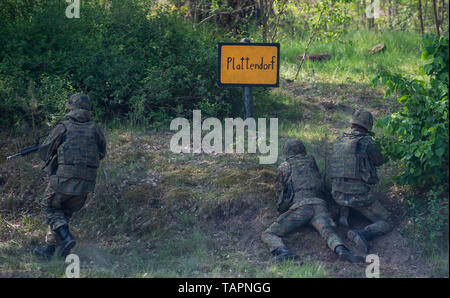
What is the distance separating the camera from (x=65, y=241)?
6680 mm

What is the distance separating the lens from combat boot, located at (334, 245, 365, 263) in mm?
6340

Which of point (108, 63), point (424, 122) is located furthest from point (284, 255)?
point (108, 63)

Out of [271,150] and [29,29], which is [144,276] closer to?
[271,150]

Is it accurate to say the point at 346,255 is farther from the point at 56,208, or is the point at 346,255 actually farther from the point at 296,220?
the point at 56,208

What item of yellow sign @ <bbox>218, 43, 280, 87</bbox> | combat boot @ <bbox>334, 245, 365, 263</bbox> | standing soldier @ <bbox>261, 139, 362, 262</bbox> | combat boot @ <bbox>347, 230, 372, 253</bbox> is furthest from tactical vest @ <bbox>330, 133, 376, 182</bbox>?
yellow sign @ <bbox>218, 43, 280, 87</bbox>

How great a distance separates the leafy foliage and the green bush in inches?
144

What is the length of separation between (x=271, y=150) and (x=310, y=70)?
14.5 feet

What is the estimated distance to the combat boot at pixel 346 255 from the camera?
6.34m

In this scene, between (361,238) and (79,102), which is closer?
(361,238)

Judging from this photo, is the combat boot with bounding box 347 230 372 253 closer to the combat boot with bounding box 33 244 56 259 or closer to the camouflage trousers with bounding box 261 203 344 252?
the camouflage trousers with bounding box 261 203 344 252

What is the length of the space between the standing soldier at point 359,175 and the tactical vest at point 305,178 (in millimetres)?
236

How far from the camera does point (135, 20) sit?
10508 mm

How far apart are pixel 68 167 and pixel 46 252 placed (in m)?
1.06

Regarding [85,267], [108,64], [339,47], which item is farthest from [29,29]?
[339,47]
